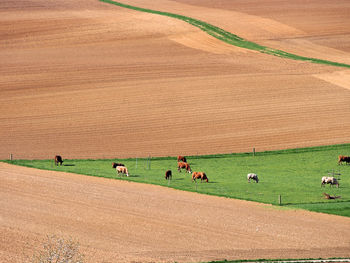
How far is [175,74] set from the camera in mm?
76188

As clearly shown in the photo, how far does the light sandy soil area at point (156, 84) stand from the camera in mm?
62156

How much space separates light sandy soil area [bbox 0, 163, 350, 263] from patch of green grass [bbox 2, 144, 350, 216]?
1851mm

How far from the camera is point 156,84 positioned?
73.2 meters

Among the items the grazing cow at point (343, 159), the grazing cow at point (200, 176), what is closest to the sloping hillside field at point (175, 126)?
the grazing cow at point (200, 176)

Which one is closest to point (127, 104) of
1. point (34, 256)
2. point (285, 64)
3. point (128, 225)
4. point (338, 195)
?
point (285, 64)

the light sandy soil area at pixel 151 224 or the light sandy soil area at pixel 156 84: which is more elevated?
the light sandy soil area at pixel 156 84

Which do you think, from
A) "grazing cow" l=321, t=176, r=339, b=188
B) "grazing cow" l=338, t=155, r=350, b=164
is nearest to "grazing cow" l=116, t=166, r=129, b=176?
"grazing cow" l=321, t=176, r=339, b=188

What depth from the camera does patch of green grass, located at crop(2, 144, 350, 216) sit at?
46.3 meters

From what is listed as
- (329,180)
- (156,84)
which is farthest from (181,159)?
(156,84)

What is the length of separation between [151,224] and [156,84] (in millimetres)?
35645

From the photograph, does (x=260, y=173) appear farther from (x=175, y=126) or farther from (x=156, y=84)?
(x=156, y=84)

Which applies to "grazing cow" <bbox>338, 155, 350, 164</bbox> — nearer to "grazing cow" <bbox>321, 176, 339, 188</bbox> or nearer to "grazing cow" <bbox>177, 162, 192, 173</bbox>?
"grazing cow" <bbox>321, 176, 339, 188</bbox>

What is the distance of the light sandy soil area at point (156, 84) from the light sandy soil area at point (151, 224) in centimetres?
1290

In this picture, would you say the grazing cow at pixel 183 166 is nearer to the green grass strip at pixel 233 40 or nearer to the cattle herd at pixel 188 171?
the cattle herd at pixel 188 171
